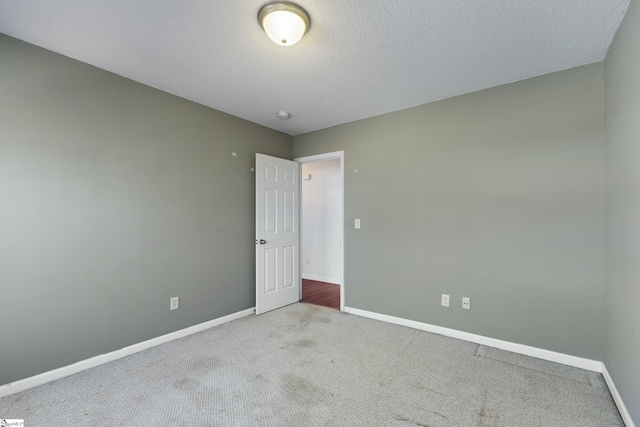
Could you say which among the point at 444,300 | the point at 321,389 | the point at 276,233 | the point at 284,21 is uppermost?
the point at 284,21

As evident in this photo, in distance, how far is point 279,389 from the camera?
204 centimetres

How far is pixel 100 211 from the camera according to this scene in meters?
2.40

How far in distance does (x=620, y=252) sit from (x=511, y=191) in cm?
89

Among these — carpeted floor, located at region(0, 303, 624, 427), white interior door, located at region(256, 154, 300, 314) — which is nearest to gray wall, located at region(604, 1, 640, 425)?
carpeted floor, located at region(0, 303, 624, 427)

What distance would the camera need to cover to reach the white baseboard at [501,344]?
7.57 feet

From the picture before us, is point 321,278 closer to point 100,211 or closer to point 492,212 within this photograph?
point 492,212

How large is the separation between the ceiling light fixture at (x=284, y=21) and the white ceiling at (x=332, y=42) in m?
0.06

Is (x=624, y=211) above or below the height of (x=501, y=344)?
above

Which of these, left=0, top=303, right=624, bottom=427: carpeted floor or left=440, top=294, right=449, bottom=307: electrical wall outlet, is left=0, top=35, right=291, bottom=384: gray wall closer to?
left=0, top=303, right=624, bottom=427: carpeted floor

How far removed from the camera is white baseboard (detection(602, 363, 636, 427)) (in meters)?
1.65

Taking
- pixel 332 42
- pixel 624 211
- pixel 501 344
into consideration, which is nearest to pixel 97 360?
pixel 332 42

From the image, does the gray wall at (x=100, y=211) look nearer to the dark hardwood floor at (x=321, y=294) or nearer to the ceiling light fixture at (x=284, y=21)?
the dark hardwood floor at (x=321, y=294)

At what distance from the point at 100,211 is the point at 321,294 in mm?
3115

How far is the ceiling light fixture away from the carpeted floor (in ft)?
7.68
